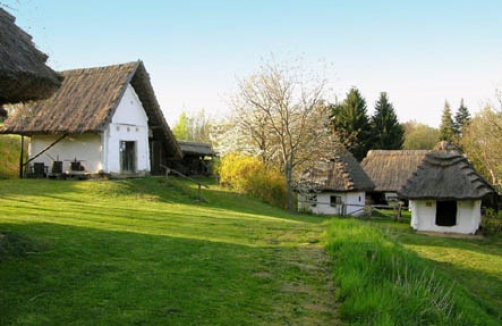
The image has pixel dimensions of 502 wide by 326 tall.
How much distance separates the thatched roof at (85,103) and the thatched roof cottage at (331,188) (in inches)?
412

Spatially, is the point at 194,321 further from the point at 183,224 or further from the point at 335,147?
the point at 335,147

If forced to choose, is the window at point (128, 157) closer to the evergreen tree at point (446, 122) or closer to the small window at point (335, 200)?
the small window at point (335, 200)

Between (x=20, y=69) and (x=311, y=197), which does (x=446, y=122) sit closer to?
(x=311, y=197)

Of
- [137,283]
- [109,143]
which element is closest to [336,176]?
[109,143]

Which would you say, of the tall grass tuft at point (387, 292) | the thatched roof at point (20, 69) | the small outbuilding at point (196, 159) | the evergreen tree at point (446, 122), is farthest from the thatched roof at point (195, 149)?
the evergreen tree at point (446, 122)

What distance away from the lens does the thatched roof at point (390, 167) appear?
35206mm

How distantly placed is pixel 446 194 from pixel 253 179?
9.25 meters

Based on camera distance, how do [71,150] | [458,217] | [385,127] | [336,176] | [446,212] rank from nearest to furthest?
[71,150] < [458,217] < [446,212] < [336,176] < [385,127]

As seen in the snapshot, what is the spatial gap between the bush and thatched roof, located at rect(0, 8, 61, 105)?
16035mm

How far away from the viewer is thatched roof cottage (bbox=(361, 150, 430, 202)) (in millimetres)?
35156

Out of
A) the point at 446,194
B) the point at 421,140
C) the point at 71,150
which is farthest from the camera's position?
the point at 421,140

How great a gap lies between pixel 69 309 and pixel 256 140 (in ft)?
74.6

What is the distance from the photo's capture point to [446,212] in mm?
23000

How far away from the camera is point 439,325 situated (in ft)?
17.4
